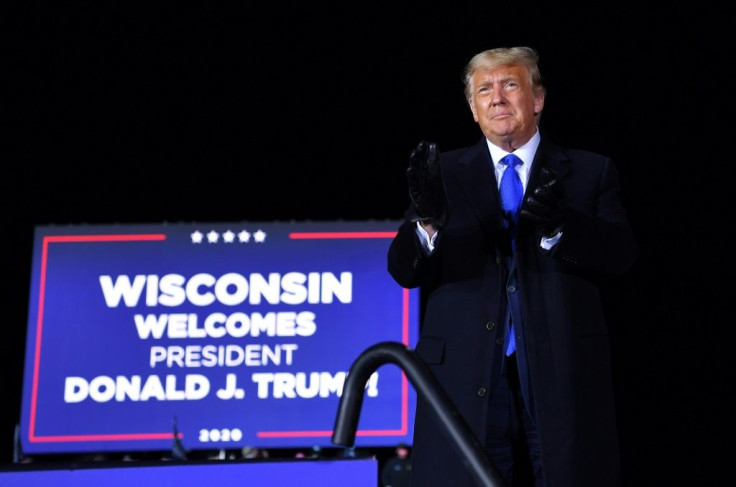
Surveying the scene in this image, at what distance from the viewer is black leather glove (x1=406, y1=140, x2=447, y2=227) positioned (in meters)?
1.49

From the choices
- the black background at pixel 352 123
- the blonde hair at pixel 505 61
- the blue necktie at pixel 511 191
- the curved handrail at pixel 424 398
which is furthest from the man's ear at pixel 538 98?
the black background at pixel 352 123

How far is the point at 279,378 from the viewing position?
5484 millimetres

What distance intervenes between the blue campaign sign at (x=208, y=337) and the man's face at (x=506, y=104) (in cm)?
351

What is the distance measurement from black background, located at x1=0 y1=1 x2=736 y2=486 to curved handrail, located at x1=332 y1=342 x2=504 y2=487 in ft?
17.6

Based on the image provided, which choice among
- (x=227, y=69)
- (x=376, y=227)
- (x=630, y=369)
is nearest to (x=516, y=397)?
(x=376, y=227)

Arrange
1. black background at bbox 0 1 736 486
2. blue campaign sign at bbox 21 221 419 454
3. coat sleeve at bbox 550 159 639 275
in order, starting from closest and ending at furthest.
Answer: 1. coat sleeve at bbox 550 159 639 275
2. blue campaign sign at bbox 21 221 419 454
3. black background at bbox 0 1 736 486

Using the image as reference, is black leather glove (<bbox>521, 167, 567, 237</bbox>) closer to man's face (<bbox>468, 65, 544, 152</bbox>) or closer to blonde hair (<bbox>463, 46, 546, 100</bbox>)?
man's face (<bbox>468, 65, 544, 152</bbox>)

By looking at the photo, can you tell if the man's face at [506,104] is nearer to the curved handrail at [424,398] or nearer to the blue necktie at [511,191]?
the blue necktie at [511,191]

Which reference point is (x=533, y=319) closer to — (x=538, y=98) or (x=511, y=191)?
(x=511, y=191)

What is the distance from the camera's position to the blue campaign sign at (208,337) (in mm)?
5414

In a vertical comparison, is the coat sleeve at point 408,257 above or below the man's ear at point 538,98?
below

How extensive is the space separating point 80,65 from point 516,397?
17.7 ft

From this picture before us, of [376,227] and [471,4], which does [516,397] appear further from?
[471,4]

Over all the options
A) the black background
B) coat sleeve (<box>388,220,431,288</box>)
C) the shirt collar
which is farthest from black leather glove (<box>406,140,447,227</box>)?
the black background
